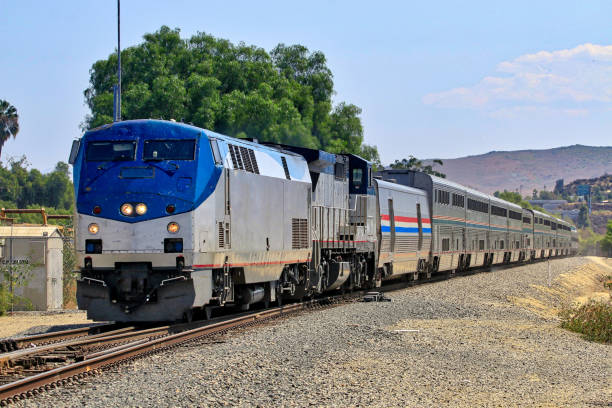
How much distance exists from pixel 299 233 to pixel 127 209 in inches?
235

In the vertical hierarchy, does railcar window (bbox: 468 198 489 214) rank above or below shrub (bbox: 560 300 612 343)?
above

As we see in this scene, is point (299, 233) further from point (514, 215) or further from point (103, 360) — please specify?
point (514, 215)

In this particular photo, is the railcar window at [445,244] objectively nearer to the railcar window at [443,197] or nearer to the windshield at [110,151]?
the railcar window at [443,197]

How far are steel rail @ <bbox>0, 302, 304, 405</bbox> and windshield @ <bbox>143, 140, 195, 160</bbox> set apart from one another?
305cm

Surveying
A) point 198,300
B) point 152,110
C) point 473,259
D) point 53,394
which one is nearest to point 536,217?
point 473,259

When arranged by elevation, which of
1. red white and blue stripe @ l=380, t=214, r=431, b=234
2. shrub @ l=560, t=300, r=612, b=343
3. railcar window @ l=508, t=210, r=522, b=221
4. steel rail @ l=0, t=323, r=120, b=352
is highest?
railcar window @ l=508, t=210, r=522, b=221

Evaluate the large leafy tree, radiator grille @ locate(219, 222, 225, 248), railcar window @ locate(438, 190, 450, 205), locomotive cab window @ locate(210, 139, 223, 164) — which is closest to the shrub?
radiator grille @ locate(219, 222, 225, 248)

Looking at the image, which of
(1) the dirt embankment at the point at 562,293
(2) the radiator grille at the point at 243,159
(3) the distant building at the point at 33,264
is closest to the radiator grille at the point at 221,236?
(2) the radiator grille at the point at 243,159

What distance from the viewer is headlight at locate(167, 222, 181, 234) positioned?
1344 centimetres

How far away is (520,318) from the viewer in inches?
744

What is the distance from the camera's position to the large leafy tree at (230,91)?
1857 inches

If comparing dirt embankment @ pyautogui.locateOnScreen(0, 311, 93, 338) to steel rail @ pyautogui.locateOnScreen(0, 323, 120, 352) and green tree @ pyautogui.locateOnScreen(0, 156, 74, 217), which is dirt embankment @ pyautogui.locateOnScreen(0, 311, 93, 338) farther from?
green tree @ pyautogui.locateOnScreen(0, 156, 74, 217)

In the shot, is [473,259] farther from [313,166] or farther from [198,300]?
[198,300]

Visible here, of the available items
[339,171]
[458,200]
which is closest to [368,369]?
[339,171]
